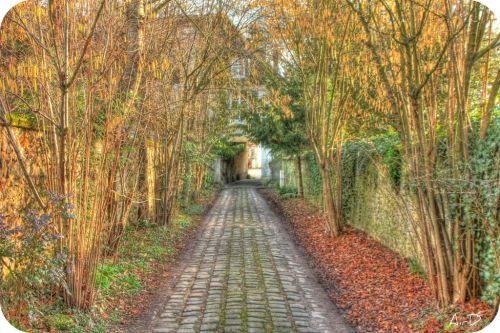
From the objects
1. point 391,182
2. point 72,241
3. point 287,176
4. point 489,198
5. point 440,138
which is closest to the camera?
point 489,198

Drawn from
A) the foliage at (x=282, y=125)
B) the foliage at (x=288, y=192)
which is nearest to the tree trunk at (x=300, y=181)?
the foliage at (x=288, y=192)

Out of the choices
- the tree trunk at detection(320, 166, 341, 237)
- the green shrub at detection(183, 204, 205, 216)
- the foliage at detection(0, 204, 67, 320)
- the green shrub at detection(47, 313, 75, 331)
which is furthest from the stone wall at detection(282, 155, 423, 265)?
the green shrub at detection(183, 204, 205, 216)

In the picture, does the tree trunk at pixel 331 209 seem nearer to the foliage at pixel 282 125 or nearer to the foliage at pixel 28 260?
the foliage at pixel 282 125

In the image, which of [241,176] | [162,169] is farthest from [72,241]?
[241,176]

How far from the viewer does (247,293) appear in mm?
6598

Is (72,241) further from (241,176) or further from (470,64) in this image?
(241,176)

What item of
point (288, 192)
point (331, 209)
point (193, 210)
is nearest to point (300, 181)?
point (288, 192)

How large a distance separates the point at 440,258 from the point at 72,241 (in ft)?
14.1

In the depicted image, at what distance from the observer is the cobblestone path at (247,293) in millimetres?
5445

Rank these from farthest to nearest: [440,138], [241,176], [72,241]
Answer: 1. [241,176]
2. [440,138]
3. [72,241]

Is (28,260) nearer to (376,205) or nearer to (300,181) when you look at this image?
(376,205)

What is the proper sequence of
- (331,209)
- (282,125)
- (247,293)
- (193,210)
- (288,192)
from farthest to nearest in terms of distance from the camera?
(288,192) < (282,125) < (193,210) < (331,209) < (247,293)

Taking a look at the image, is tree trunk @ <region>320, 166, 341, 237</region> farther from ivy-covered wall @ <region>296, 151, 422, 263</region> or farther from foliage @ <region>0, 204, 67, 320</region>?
foliage @ <region>0, 204, 67, 320</region>

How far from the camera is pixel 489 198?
4.96 m
